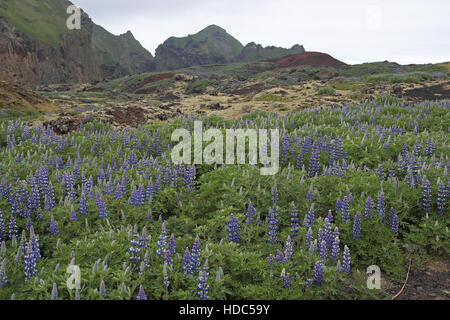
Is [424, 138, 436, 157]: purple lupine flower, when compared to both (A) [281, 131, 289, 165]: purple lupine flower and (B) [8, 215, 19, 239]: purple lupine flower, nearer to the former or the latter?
(A) [281, 131, 289, 165]: purple lupine flower

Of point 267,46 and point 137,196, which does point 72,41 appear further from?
point 137,196

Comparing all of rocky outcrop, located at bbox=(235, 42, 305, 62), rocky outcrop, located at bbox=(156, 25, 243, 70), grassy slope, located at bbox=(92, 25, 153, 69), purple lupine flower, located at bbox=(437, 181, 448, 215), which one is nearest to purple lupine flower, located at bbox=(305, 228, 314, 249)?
purple lupine flower, located at bbox=(437, 181, 448, 215)

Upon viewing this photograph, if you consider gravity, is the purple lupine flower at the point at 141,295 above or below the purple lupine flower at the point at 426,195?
below

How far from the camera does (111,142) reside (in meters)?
8.69

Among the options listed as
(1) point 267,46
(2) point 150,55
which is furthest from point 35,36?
(1) point 267,46

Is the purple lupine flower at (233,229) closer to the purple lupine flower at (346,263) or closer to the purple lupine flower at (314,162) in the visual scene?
the purple lupine flower at (346,263)

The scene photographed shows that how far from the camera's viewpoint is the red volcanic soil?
58.4 m

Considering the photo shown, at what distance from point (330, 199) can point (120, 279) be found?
330 centimetres

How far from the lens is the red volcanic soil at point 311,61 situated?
5844 centimetres

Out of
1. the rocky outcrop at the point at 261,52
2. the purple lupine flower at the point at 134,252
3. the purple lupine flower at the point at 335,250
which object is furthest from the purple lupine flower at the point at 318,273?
the rocky outcrop at the point at 261,52

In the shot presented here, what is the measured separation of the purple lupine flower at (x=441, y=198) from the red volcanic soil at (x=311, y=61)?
55.4 metres

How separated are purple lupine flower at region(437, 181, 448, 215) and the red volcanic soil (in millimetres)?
55387

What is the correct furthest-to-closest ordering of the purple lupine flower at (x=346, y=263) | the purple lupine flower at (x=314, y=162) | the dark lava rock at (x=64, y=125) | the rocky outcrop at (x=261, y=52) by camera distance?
1. the rocky outcrop at (x=261, y=52)
2. the dark lava rock at (x=64, y=125)
3. the purple lupine flower at (x=314, y=162)
4. the purple lupine flower at (x=346, y=263)

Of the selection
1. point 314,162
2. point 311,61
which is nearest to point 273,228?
point 314,162
